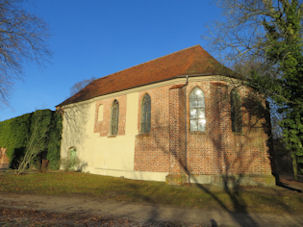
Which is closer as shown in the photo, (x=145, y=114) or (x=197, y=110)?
(x=197, y=110)

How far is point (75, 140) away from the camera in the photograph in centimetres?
1883

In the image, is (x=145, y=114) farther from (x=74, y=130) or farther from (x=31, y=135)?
(x=31, y=135)

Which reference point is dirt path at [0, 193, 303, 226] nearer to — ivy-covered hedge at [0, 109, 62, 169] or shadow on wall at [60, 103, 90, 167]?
shadow on wall at [60, 103, 90, 167]

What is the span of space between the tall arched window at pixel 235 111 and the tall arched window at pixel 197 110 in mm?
1804

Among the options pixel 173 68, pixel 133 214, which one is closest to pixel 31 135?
pixel 173 68

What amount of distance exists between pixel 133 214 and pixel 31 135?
1802 centimetres

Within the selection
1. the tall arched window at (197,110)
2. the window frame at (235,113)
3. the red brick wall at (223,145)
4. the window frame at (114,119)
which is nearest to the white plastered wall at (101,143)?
the window frame at (114,119)

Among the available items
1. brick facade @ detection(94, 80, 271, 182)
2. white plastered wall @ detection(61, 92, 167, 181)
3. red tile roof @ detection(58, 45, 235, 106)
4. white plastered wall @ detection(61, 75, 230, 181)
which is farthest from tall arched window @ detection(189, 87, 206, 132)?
white plastered wall @ detection(61, 92, 167, 181)

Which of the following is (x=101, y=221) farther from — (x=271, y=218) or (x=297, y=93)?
(x=297, y=93)

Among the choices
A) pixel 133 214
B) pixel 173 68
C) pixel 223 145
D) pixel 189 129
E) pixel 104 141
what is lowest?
pixel 133 214

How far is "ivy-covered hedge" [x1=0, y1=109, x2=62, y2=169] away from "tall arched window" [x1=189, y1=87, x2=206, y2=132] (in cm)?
1322

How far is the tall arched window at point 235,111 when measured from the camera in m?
12.9

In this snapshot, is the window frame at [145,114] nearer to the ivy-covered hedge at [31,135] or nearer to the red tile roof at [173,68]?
the red tile roof at [173,68]

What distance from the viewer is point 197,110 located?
1288 centimetres
